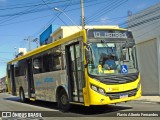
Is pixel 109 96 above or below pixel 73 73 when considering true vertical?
below

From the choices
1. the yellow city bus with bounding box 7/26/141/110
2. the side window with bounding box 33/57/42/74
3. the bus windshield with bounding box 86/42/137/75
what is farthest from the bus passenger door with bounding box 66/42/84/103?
the side window with bounding box 33/57/42/74

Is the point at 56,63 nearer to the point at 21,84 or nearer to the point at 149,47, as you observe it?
the point at 21,84

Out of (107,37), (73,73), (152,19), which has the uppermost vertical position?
(152,19)

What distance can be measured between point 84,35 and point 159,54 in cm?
1236

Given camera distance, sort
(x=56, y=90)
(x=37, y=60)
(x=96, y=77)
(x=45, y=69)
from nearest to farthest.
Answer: (x=96, y=77) < (x=56, y=90) < (x=45, y=69) < (x=37, y=60)

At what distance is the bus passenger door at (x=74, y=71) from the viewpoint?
13674 mm

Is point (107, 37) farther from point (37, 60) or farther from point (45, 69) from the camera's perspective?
point (37, 60)

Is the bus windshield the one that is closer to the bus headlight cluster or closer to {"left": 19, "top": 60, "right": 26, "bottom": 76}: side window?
the bus headlight cluster

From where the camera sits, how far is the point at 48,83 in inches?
681

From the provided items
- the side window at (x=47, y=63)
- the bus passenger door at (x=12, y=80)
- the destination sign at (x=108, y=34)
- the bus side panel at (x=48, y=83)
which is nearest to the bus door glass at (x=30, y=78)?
the bus side panel at (x=48, y=83)

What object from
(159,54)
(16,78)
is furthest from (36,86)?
(159,54)

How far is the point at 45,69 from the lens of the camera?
17.5 m

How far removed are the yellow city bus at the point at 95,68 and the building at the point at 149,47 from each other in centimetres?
1083

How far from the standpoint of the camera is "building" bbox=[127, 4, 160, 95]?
81.2 ft
